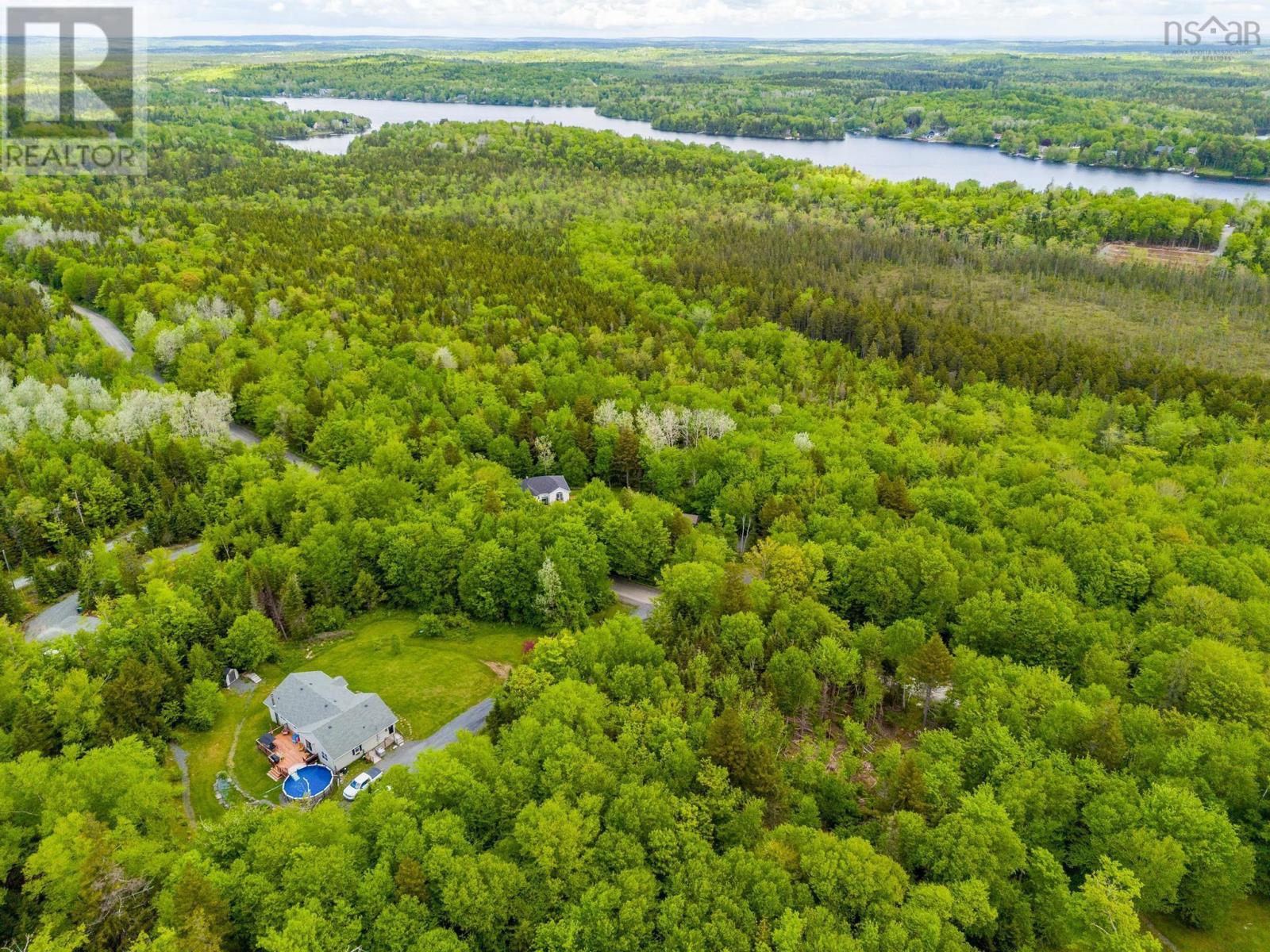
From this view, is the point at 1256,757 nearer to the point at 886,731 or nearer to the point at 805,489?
the point at 886,731

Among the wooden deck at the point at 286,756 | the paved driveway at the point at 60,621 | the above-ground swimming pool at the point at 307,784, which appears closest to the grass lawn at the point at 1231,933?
the above-ground swimming pool at the point at 307,784

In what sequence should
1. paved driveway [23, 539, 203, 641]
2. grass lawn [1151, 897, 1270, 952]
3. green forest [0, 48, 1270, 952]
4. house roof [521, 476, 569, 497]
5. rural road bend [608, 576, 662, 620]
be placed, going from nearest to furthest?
green forest [0, 48, 1270, 952] → grass lawn [1151, 897, 1270, 952] → paved driveway [23, 539, 203, 641] → rural road bend [608, 576, 662, 620] → house roof [521, 476, 569, 497]

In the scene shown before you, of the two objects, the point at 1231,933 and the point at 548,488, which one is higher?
the point at 548,488

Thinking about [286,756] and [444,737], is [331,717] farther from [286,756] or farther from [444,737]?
[444,737]

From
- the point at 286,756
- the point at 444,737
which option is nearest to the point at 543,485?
the point at 444,737

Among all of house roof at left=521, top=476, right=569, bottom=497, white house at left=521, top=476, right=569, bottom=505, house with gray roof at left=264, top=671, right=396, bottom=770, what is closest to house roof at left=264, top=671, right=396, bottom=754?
house with gray roof at left=264, top=671, right=396, bottom=770

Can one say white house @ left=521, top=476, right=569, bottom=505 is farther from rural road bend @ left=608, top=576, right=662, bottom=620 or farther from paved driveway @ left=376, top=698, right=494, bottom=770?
paved driveway @ left=376, top=698, right=494, bottom=770

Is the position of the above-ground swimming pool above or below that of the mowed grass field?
below
